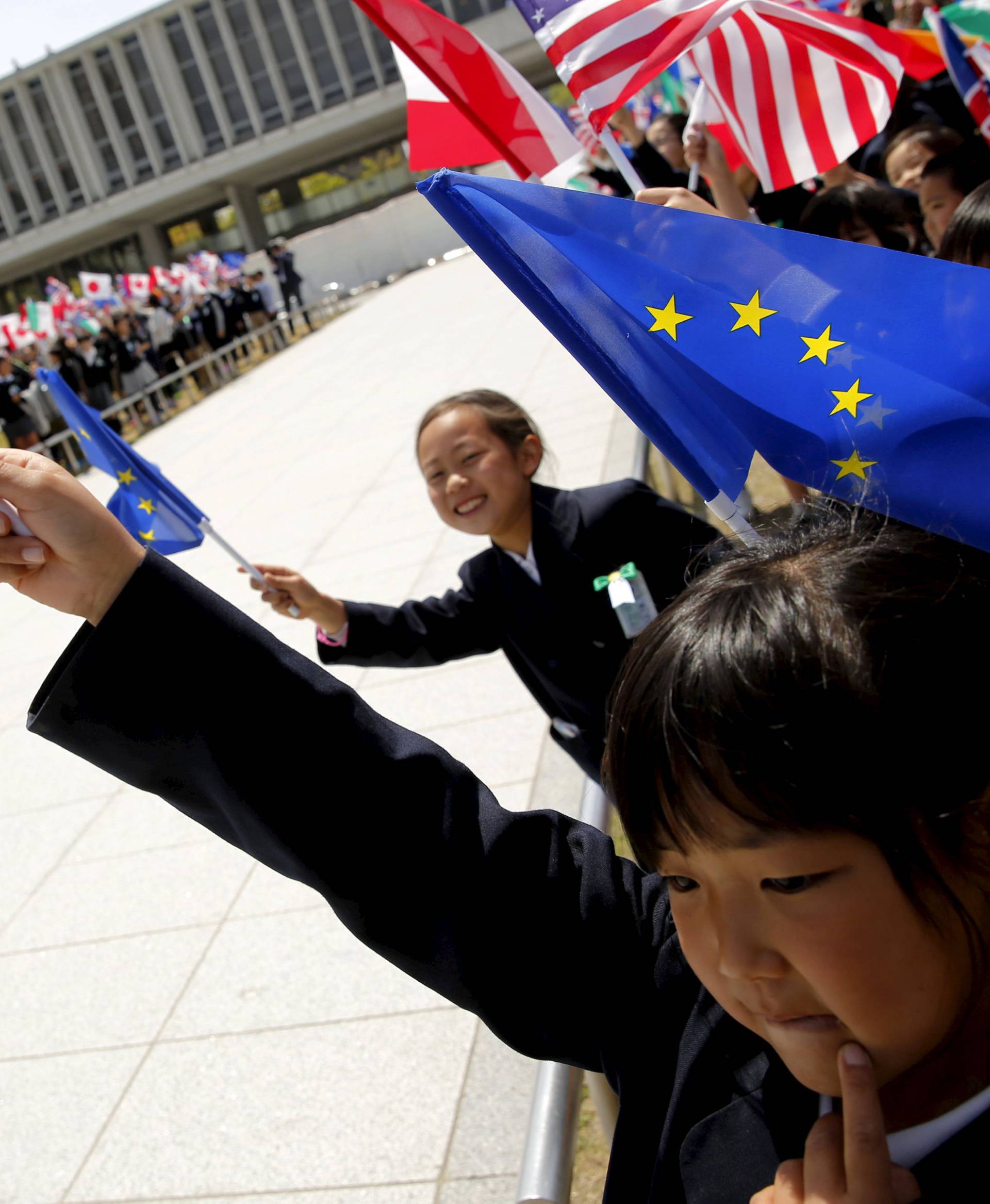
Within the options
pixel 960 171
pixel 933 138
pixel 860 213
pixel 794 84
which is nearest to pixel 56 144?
pixel 933 138

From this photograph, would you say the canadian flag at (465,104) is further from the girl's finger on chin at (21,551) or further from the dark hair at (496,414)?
the girl's finger on chin at (21,551)

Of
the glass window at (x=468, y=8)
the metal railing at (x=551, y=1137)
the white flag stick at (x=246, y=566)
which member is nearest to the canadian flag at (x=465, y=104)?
the white flag stick at (x=246, y=566)

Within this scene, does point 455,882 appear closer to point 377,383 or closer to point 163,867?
point 163,867

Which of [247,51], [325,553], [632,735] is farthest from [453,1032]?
[247,51]

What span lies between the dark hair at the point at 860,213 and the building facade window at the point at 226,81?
49427 millimetres

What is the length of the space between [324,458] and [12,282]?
167 ft

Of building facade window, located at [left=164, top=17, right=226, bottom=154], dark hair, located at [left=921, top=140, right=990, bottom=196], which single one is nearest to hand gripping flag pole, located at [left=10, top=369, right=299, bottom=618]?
dark hair, located at [left=921, top=140, right=990, bottom=196]

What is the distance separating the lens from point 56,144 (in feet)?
164

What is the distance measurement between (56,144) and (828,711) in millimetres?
57251

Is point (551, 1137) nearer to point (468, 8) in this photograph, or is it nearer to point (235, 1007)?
point (235, 1007)

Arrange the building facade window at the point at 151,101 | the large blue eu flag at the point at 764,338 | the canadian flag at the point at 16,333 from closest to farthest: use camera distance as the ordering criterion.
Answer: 1. the large blue eu flag at the point at 764,338
2. the canadian flag at the point at 16,333
3. the building facade window at the point at 151,101

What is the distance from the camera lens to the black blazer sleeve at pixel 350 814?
1.05m

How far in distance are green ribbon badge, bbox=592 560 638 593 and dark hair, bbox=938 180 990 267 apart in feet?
2.64

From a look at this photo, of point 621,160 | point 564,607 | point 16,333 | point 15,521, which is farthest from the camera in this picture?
point 16,333
